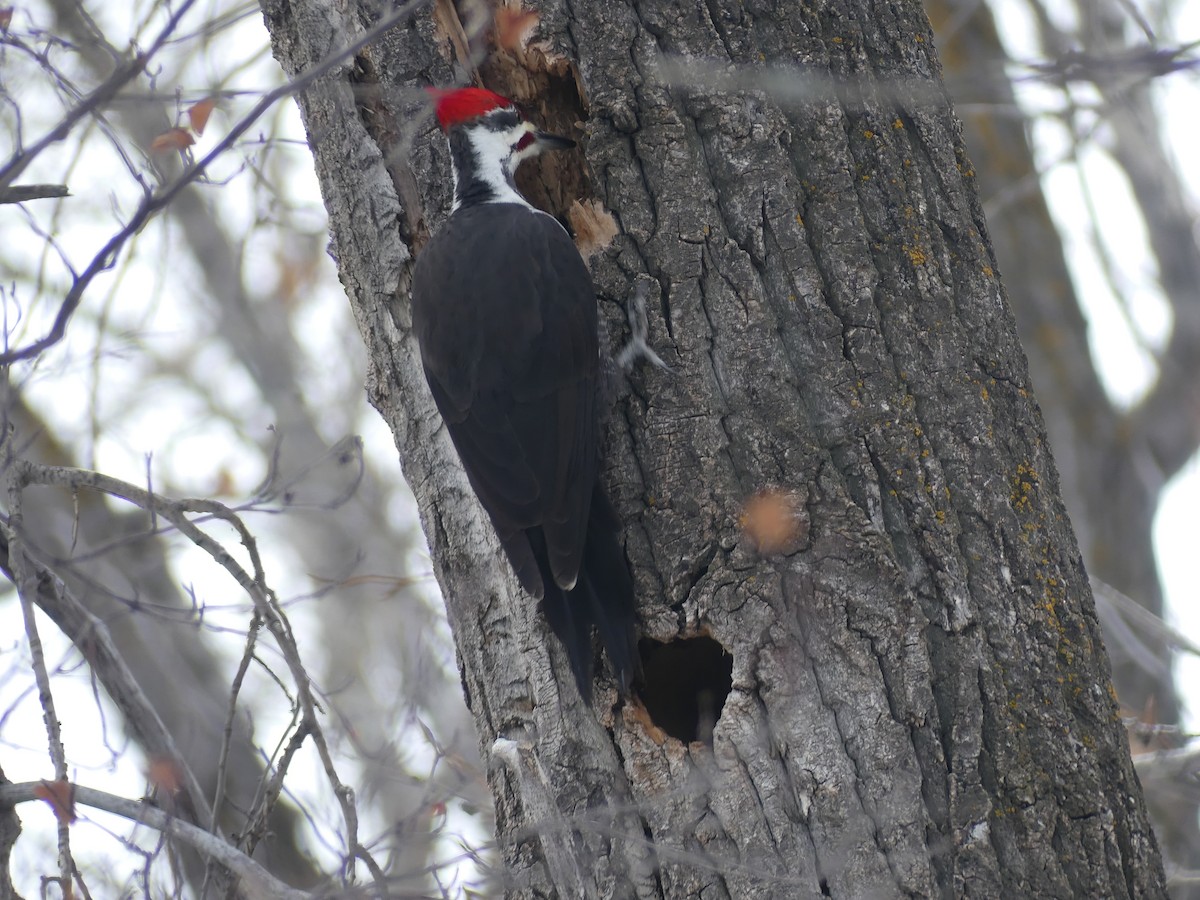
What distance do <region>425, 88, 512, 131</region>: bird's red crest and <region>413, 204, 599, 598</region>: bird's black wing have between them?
262mm

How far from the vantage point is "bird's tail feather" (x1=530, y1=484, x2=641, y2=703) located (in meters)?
2.63

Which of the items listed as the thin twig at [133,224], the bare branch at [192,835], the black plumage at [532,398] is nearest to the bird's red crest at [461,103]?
the black plumage at [532,398]

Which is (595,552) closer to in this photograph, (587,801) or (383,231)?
(587,801)

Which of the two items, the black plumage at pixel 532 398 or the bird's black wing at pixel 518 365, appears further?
the bird's black wing at pixel 518 365

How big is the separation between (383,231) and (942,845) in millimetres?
1854

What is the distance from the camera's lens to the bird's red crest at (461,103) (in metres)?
2.96

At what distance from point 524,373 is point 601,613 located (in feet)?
2.59

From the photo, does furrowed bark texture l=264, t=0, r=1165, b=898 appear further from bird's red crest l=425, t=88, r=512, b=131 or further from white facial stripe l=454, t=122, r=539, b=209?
white facial stripe l=454, t=122, r=539, b=209

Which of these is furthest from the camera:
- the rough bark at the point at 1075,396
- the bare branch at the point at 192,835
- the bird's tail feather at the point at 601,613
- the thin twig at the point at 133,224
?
the rough bark at the point at 1075,396

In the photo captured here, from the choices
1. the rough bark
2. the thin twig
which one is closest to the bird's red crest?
the thin twig

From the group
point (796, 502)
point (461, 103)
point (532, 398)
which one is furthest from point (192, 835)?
point (461, 103)

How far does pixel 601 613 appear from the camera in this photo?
8.70ft

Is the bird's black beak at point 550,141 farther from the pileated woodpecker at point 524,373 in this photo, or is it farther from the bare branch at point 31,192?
the bare branch at point 31,192

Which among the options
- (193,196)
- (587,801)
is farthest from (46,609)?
(193,196)
